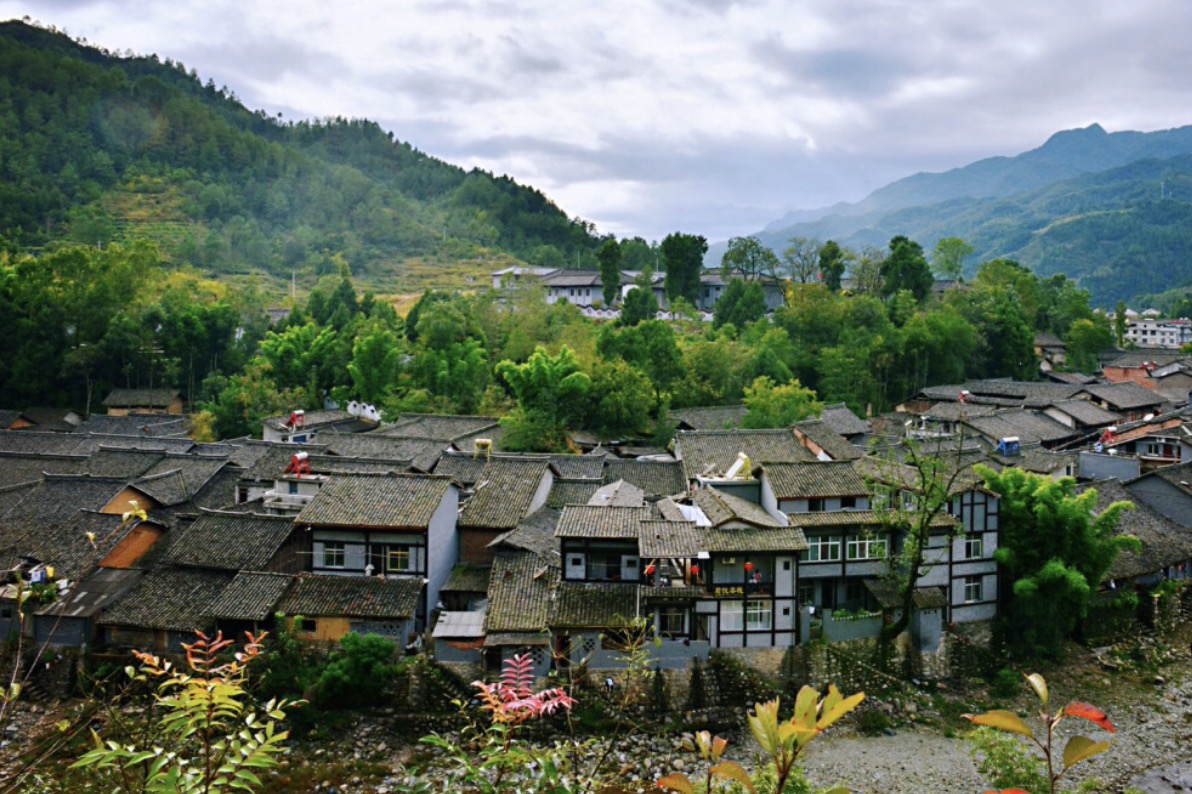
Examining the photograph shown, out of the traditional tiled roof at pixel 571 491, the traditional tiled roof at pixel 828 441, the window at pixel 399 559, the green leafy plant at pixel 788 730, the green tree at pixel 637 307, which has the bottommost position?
the window at pixel 399 559

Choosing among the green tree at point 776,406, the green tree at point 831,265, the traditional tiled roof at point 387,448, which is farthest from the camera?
the green tree at point 831,265

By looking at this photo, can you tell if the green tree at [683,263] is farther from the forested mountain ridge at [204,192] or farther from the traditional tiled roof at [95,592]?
the traditional tiled roof at [95,592]

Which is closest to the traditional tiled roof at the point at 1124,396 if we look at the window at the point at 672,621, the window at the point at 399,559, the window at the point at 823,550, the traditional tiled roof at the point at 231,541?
the window at the point at 823,550

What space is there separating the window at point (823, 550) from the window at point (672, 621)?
3134 mm

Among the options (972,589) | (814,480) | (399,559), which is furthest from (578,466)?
(972,589)

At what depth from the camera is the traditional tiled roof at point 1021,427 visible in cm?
3086

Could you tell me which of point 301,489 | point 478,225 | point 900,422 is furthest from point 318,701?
point 478,225

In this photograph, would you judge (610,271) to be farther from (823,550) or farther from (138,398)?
(823,550)

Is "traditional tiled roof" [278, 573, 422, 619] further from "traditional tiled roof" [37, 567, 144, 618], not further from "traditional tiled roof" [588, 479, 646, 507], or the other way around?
"traditional tiled roof" [588, 479, 646, 507]

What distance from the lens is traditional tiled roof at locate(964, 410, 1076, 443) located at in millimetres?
30859

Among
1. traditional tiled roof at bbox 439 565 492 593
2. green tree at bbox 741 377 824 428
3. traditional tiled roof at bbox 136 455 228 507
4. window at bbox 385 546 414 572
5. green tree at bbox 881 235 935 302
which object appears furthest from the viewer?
green tree at bbox 881 235 935 302

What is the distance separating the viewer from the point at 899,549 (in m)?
18.6

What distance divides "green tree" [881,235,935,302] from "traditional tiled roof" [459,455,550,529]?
30.3 metres

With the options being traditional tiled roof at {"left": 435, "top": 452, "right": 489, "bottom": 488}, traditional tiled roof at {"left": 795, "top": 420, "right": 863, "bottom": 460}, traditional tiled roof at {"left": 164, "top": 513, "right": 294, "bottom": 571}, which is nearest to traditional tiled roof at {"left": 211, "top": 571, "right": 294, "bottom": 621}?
traditional tiled roof at {"left": 164, "top": 513, "right": 294, "bottom": 571}
